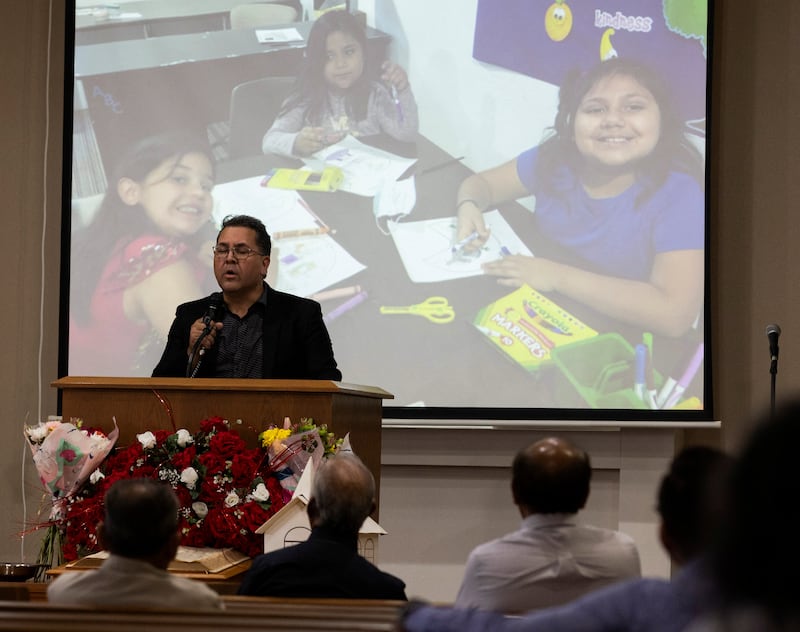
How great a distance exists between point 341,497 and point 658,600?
1229mm

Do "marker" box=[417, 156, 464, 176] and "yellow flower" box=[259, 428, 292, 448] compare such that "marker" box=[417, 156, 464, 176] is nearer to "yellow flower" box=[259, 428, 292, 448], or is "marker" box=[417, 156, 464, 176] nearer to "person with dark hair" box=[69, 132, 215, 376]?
"person with dark hair" box=[69, 132, 215, 376]

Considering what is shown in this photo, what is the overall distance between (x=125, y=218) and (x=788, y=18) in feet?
11.8

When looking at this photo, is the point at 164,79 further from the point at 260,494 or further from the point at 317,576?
the point at 317,576

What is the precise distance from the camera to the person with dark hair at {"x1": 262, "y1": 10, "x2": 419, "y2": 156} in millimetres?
6000

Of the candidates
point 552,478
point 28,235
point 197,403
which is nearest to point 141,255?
point 28,235

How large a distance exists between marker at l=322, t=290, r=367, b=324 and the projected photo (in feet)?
0.05

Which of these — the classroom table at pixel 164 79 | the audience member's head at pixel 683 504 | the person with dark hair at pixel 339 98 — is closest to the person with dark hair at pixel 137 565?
the audience member's head at pixel 683 504

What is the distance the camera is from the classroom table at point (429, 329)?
5.79 meters

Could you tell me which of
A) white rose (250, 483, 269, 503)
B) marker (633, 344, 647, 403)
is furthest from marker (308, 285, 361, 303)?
white rose (250, 483, 269, 503)

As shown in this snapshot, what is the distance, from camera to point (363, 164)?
6.00 meters

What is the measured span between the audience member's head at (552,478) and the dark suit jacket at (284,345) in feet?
5.43

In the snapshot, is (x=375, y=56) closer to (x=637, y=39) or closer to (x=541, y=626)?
(x=637, y=39)

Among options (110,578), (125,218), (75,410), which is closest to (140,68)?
(125,218)

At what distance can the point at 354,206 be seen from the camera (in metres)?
5.99
